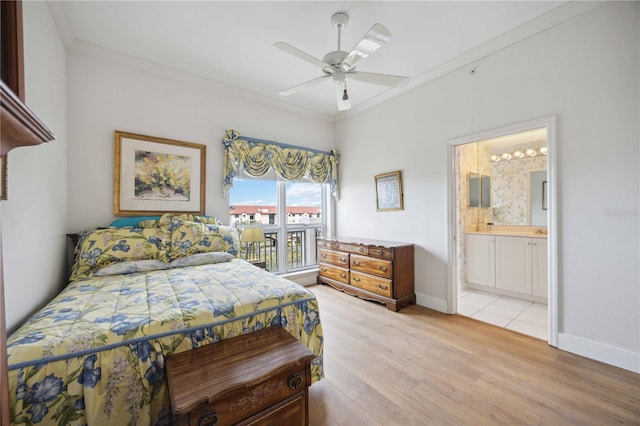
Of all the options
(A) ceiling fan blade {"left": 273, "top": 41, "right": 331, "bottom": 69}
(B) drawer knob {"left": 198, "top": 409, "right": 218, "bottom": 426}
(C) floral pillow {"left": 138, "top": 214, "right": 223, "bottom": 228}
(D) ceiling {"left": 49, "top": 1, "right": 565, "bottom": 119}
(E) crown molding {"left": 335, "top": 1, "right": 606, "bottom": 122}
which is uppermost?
(D) ceiling {"left": 49, "top": 1, "right": 565, "bottom": 119}

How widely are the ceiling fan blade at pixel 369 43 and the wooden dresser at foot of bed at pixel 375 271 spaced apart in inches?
81.2

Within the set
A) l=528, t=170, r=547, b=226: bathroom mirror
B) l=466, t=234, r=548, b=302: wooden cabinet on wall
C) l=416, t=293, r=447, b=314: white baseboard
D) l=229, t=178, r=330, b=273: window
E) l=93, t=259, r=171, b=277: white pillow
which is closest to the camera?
l=93, t=259, r=171, b=277: white pillow

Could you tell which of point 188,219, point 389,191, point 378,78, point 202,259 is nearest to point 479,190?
point 389,191

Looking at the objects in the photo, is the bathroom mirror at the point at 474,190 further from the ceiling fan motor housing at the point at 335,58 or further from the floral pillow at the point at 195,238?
the floral pillow at the point at 195,238

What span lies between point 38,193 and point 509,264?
5.03m

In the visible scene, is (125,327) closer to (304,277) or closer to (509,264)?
(304,277)

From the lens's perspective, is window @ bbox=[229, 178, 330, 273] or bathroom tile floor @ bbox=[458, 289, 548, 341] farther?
window @ bbox=[229, 178, 330, 273]

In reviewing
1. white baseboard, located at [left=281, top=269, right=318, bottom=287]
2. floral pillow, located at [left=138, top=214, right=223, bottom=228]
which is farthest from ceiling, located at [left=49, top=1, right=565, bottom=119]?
white baseboard, located at [left=281, top=269, right=318, bottom=287]

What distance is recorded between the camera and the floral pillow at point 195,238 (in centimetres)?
259

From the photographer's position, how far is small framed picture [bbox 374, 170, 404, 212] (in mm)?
3590

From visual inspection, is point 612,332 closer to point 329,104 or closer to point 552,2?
point 552,2

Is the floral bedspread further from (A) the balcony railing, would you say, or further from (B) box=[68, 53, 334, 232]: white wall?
(A) the balcony railing

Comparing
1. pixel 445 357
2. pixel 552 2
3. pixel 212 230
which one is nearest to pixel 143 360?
pixel 212 230

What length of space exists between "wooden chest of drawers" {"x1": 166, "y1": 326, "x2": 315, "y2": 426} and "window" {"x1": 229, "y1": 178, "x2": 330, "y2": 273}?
97.3 inches
